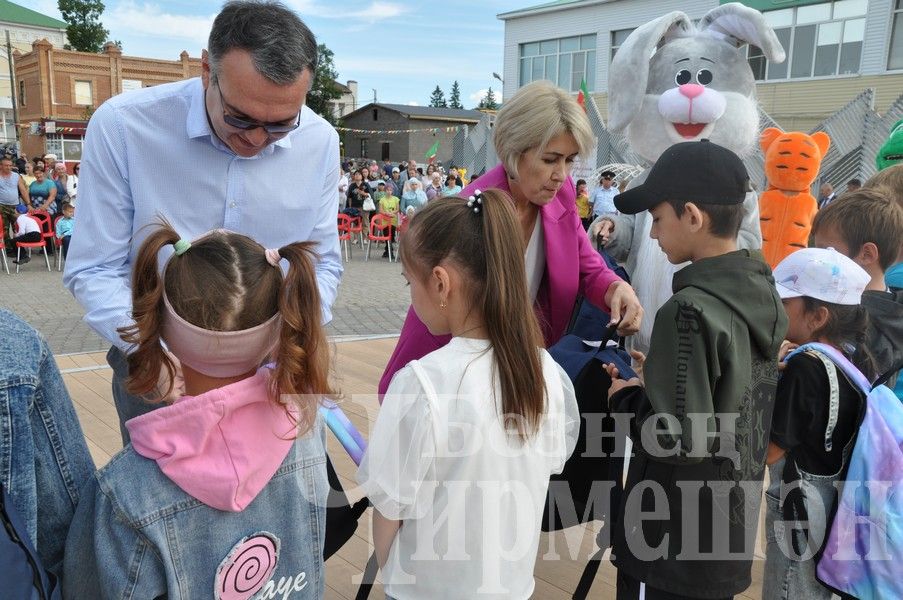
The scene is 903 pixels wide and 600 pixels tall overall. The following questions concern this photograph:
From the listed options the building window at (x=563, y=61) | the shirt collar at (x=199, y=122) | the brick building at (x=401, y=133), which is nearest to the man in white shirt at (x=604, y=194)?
the shirt collar at (x=199, y=122)

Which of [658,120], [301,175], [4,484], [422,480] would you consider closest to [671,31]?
[658,120]

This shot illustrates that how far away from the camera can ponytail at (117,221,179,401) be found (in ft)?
4.74

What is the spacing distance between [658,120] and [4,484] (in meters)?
3.74

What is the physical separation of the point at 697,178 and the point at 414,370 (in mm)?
1010

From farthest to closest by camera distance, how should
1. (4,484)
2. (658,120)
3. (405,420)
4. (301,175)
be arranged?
(658,120), (301,175), (405,420), (4,484)

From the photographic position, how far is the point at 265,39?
5.95 ft

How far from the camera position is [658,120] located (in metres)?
3.99

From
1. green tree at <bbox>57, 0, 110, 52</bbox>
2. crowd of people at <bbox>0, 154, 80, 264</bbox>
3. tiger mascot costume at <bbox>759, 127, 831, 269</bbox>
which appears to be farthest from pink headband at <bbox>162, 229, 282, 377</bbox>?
green tree at <bbox>57, 0, 110, 52</bbox>

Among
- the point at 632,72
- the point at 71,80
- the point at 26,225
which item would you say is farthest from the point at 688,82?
the point at 71,80

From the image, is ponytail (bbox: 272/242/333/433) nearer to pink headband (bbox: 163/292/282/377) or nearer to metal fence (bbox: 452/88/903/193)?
pink headband (bbox: 163/292/282/377)

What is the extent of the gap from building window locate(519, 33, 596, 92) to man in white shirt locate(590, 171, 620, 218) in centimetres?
1598

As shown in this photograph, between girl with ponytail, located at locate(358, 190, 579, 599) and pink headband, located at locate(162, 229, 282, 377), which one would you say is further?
girl with ponytail, located at locate(358, 190, 579, 599)

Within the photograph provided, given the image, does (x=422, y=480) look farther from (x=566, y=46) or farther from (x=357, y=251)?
(x=566, y=46)

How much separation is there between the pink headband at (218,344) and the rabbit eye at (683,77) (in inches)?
132
